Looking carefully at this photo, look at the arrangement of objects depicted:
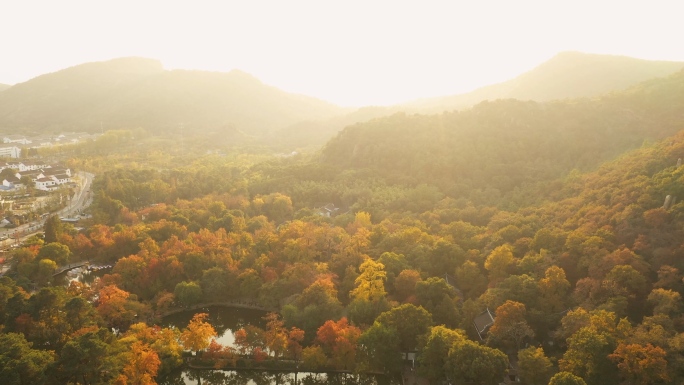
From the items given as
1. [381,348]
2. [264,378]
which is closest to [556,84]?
[381,348]

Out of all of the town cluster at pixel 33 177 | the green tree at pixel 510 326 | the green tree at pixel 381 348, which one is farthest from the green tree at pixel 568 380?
the town cluster at pixel 33 177

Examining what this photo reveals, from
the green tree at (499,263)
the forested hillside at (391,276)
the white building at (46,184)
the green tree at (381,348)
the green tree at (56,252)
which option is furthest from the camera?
the white building at (46,184)

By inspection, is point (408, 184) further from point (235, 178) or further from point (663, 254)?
point (663, 254)

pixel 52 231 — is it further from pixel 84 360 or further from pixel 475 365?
pixel 475 365

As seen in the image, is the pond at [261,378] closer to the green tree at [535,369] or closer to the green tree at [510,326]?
the green tree at [510,326]

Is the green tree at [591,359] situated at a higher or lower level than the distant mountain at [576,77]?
lower

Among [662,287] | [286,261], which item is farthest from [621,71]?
[286,261]

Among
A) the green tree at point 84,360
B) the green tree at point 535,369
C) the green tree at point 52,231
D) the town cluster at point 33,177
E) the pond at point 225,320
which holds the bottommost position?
the pond at point 225,320
